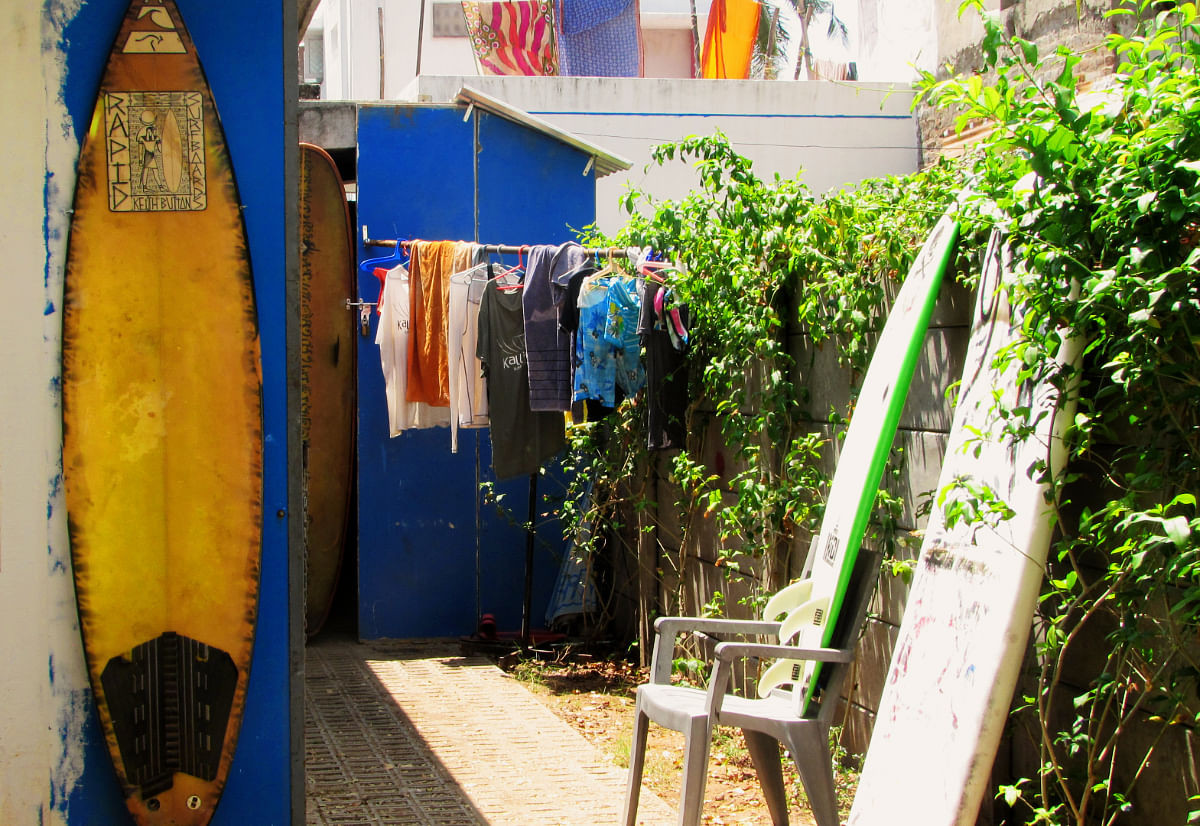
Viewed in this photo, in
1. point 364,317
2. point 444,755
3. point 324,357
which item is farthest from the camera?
point 324,357

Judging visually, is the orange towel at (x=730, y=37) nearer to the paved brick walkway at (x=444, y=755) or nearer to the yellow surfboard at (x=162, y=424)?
the paved brick walkway at (x=444, y=755)

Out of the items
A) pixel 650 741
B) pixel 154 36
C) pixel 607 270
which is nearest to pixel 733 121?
pixel 607 270

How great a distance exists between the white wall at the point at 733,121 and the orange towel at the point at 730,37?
4.56 metres

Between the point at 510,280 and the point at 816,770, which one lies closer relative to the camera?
the point at 816,770

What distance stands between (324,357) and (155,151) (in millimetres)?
3716

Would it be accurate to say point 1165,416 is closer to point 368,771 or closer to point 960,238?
point 960,238

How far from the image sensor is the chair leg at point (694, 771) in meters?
2.78

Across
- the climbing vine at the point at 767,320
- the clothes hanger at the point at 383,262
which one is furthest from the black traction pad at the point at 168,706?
the clothes hanger at the point at 383,262

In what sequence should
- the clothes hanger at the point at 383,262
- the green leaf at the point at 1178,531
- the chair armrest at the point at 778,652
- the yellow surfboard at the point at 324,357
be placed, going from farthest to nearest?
the yellow surfboard at the point at 324,357 < the clothes hanger at the point at 383,262 < the chair armrest at the point at 778,652 < the green leaf at the point at 1178,531

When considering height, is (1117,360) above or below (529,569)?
above

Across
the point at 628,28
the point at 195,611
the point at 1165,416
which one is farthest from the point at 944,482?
the point at 628,28

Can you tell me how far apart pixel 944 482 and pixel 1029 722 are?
687 millimetres

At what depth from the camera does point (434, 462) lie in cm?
651

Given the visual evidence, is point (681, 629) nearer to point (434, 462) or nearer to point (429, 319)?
point (429, 319)
